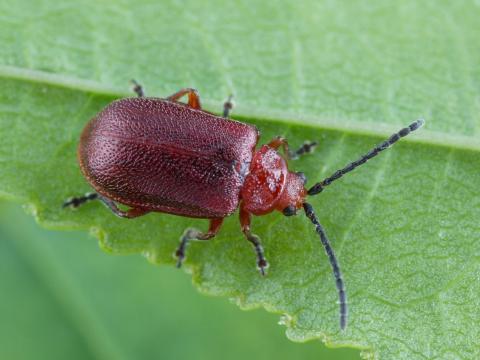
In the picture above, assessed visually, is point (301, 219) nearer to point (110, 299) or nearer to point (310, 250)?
point (310, 250)

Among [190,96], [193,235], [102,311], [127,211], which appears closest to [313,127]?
[190,96]

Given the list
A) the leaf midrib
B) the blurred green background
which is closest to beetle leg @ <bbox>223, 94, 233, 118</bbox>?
the leaf midrib

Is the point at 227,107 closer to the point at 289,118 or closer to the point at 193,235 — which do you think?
the point at 289,118

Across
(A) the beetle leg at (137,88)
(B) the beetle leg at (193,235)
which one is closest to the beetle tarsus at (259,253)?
(B) the beetle leg at (193,235)

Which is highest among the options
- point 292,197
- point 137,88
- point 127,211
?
point 137,88

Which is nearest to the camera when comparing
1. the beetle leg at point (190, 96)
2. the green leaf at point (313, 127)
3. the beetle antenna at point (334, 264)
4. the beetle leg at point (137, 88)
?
the beetle antenna at point (334, 264)

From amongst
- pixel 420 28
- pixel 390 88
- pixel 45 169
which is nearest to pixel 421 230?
pixel 390 88

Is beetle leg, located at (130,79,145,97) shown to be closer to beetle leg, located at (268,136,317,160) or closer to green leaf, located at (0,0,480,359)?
green leaf, located at (0,0,480,359)

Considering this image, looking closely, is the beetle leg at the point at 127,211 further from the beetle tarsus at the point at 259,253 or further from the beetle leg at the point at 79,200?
the beetle tarsus at the point at 259,253
